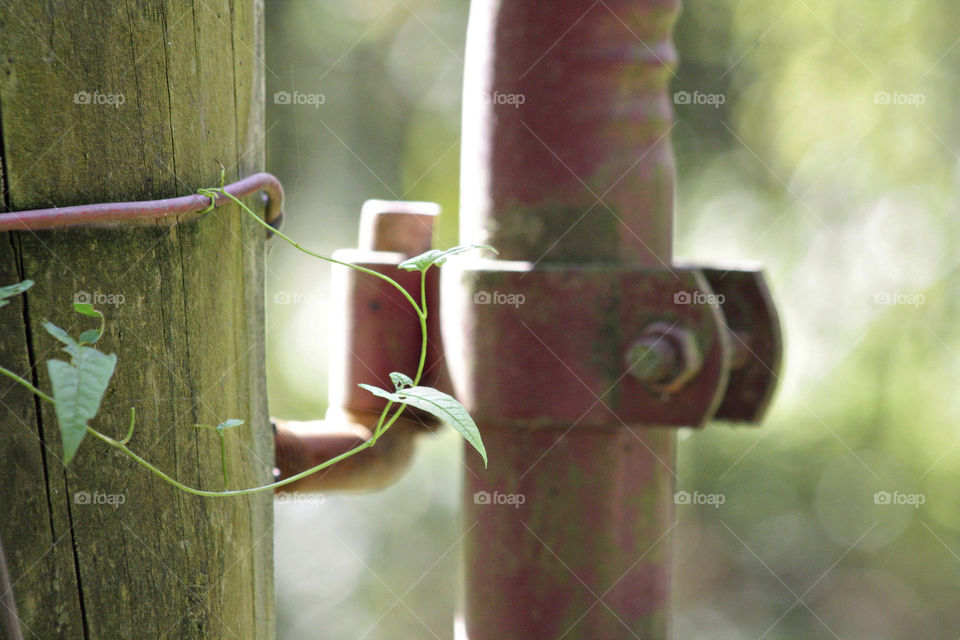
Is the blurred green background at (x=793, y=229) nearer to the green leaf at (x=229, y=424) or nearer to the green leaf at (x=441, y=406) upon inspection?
the green leaf at (x=229, y=424)

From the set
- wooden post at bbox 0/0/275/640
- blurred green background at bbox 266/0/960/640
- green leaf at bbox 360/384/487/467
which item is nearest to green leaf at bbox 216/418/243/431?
wooden post at bbox 0/0/275/640

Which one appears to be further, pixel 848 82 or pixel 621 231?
pixel 848 82

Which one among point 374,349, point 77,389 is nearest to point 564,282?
point 374,349

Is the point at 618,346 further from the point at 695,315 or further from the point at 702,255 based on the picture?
the point at 702,255

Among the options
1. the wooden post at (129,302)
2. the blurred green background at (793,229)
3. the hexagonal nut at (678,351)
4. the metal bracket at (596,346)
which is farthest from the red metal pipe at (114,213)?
the blurred green background at (793,229)

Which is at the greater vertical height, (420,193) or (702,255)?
(420,193)

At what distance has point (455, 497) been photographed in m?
7.21

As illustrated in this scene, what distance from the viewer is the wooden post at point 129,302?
32.7 inches

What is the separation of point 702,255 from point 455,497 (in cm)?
290

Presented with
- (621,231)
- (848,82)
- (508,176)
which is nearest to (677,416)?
(621,231)

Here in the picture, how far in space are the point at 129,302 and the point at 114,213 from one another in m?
0.10

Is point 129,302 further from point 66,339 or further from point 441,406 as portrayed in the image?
point 441,406

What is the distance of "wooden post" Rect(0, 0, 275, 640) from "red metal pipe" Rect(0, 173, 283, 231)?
2cm

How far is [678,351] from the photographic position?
4.15ft
